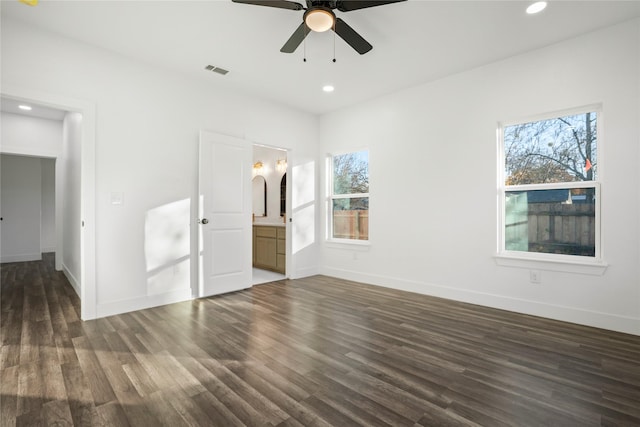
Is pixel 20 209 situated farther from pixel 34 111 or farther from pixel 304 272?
pixel 304 272

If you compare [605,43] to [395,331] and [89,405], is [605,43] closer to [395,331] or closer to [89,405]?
[395,331]

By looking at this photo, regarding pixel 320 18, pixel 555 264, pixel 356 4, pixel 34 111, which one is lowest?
pixel 555 264

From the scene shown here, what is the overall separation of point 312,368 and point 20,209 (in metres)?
8.35

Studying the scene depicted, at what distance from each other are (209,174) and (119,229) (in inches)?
48.7

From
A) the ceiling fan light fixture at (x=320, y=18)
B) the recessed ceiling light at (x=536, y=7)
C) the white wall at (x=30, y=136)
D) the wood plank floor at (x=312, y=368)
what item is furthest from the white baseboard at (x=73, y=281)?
the recessed ceiling light at (x=536, y=7)

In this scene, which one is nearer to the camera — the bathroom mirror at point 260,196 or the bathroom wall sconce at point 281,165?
the bathroom wall sconce at point 281,165

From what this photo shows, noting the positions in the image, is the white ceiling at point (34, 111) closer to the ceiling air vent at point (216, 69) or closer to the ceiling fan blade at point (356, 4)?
the ceiling air vent at point (216, 69)

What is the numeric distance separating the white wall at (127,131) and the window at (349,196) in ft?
6.95

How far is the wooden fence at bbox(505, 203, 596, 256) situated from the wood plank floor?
791mm

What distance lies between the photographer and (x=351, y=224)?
5184 millimetres

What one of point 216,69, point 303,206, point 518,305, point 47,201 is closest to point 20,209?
point 47,201

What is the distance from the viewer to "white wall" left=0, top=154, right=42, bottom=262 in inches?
263

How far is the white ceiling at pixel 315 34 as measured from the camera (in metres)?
2.64

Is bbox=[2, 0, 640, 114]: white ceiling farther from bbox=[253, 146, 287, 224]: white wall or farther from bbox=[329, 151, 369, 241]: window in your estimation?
bbox=[253, 146, 287, 224]: white wall
